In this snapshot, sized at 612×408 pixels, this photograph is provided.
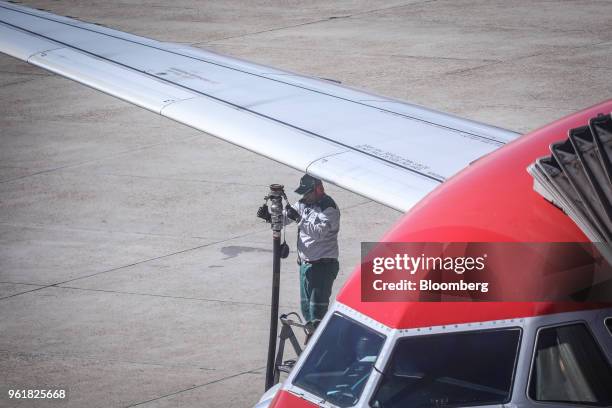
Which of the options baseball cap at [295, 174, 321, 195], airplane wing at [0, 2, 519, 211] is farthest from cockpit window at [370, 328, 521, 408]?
baseball cap at [295, 174, 321, 195]

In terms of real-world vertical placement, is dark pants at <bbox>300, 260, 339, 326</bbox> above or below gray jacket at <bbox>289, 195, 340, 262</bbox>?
below

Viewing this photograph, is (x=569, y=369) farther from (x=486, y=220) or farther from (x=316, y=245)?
(x=316, y=245)

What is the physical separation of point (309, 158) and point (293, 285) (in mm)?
3516

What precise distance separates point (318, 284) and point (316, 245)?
0.49 metres

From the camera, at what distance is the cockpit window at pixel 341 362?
21.2ft

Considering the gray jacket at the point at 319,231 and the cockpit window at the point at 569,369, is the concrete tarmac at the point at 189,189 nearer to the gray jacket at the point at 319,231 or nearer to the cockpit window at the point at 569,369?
the gray jacket at the point at 319,231

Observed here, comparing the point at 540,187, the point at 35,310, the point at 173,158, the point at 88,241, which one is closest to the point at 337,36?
the point at 173,158

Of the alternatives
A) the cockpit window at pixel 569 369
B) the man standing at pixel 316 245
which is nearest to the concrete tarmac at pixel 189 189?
the man standing at pixel 316 245

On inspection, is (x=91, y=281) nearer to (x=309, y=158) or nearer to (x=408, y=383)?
(x=309, y=158)

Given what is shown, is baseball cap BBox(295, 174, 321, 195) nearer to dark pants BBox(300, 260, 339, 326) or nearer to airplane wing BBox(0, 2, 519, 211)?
airplane wing BBox(0, 2, 519, 211)

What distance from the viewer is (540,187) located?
643 centimetres

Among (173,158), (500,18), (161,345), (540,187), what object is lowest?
(161,345)

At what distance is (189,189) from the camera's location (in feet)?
60.5

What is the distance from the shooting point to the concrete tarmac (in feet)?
40.5
